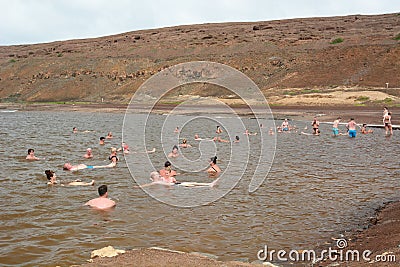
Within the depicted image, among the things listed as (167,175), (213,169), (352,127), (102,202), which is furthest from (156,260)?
(352,127)

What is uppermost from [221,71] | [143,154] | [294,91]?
[221,71]

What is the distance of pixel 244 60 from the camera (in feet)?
280

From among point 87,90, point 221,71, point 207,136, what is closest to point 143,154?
point 207,136

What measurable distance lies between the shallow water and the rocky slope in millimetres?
35219

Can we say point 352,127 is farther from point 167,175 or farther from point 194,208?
point 194,208

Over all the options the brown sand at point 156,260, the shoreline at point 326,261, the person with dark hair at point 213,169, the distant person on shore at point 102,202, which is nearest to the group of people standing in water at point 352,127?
the person with dark hair at point 213,169

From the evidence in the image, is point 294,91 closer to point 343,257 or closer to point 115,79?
point 115,79

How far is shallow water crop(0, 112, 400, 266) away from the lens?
8.99 m

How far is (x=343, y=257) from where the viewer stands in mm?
7535

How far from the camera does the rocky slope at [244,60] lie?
62406 millimetres

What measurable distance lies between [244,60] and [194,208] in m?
75.8

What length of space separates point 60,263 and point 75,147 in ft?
61.2

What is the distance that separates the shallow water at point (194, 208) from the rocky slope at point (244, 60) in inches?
1387

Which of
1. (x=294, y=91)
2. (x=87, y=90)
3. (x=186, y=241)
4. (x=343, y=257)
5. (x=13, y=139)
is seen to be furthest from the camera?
(x=87, y=90)
